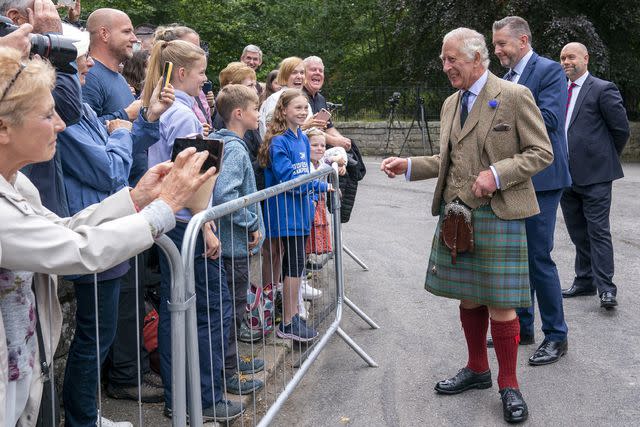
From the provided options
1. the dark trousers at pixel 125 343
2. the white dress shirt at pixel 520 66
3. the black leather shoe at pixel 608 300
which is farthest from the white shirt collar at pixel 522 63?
the dark trousers at pixel 125 343

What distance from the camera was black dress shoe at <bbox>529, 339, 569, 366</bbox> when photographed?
501 cm

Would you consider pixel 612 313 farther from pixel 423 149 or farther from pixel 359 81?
pixel 359 81

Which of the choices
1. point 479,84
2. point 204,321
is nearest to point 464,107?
point 479,84

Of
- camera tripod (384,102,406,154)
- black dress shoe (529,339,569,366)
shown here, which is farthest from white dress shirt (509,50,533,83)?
camera tripod (384,102,406,154)

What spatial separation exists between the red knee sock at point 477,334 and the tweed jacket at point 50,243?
2679mm

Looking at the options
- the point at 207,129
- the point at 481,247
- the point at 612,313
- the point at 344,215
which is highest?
the point at 207,129

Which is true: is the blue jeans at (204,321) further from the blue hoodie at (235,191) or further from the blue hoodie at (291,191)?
the blue hoodie at (291,191)

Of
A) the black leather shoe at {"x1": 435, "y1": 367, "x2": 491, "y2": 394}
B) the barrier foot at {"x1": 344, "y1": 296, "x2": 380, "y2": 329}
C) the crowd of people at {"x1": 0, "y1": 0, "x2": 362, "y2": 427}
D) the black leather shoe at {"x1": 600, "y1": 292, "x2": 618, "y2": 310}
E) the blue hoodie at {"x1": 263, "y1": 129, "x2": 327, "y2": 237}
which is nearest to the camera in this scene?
the crowd of people at {"x1": 0, "y1": 0, "x2": 362, "y2": 427}

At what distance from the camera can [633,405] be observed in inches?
171

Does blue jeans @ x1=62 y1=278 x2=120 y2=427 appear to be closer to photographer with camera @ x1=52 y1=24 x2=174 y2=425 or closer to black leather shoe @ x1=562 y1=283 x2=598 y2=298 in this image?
photographer with camera @ x1=52 y1=24 x2=174 y2=425

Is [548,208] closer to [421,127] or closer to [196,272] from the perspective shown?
[196,272]

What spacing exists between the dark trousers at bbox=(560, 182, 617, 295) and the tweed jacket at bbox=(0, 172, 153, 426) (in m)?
4.80

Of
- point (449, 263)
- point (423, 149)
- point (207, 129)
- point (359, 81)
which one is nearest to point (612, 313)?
point (449, 263)

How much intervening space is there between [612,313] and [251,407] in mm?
3304
